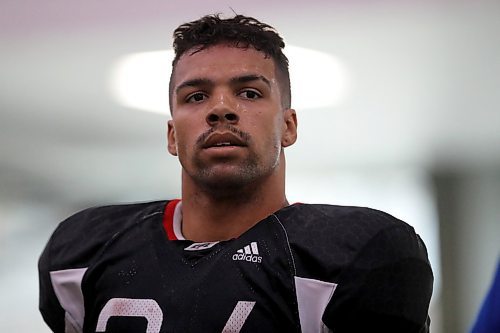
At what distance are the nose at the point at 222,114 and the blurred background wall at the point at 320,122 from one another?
1.06 meters

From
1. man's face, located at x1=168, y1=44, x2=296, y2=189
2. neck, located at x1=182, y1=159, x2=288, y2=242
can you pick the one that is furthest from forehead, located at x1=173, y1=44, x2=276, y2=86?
neck, located at x1=182, y1=159, x2=288, y2=242

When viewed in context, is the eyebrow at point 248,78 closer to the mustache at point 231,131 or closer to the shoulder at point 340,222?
the mustache at point 231,131

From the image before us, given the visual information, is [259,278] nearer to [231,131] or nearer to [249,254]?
[249,254]

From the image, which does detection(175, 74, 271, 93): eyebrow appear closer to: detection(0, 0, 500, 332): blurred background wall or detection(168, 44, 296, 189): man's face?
detection(168, 44, 296, 189): man's face

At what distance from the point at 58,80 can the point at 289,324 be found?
83.5 inches

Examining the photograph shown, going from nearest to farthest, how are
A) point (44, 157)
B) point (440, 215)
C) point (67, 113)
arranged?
point (67, 113) → point (44, 157) → point (440, 215)

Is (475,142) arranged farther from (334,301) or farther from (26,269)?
(334,301)

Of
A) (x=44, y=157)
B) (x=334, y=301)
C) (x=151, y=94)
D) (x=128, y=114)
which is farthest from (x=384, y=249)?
(x=44, y=157)

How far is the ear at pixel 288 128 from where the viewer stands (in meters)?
1.11

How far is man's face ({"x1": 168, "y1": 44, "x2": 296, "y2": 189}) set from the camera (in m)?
1.03

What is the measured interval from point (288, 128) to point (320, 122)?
2.11 m

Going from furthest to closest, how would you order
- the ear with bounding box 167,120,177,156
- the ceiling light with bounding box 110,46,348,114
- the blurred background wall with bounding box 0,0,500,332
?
the ceiling light with bounding box 110,46,348,114, the blurred background wall with bounding box 0,0,500,332, the ear with bounding box 167,120,177,156

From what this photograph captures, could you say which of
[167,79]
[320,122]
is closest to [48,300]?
[167,79]

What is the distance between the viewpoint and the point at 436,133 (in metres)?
3.33
